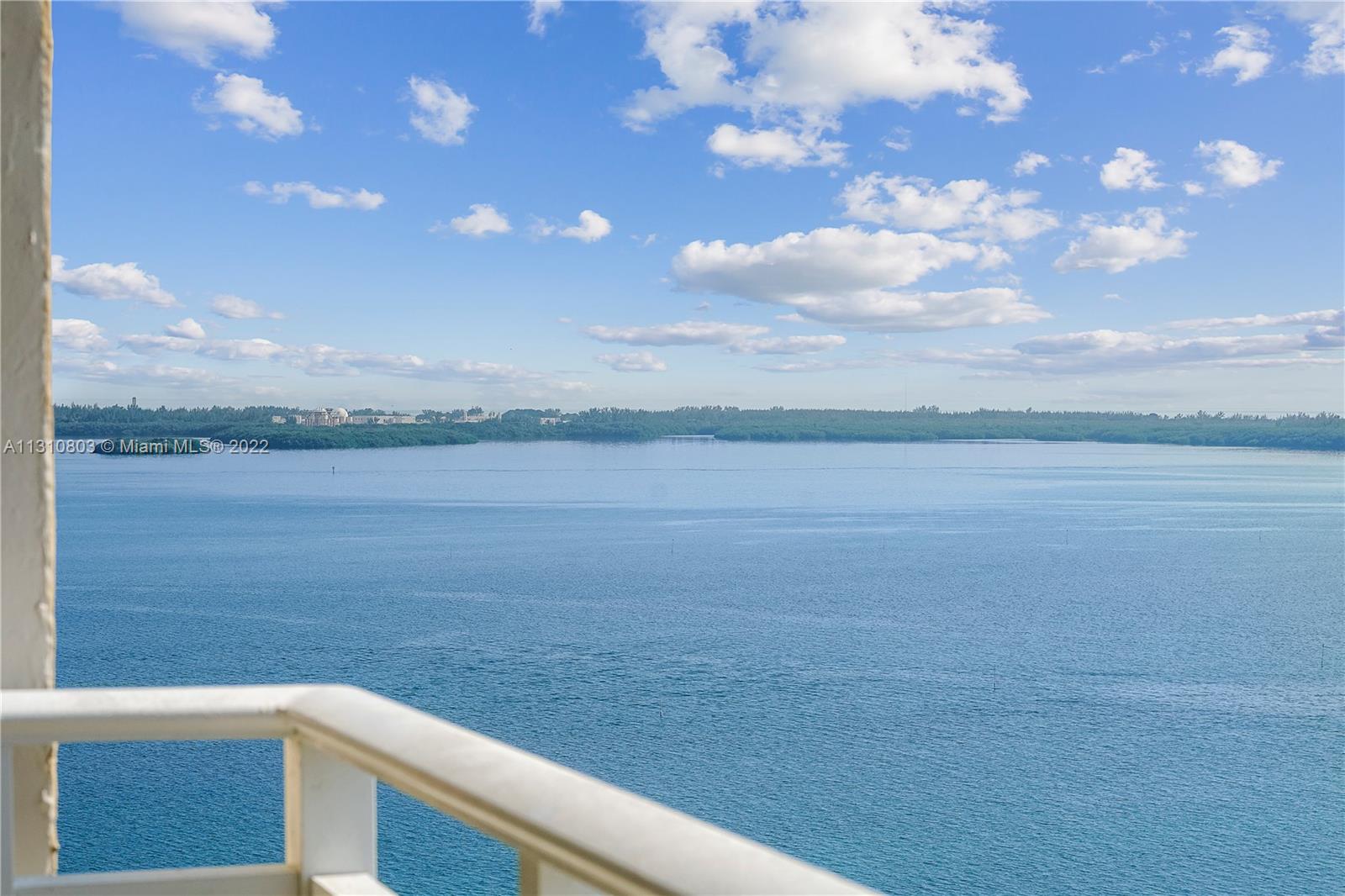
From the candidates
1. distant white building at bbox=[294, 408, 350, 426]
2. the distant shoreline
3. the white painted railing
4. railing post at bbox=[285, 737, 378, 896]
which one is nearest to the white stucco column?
the white painted railing

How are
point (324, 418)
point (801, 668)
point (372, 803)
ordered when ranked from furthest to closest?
1. point (324, 418)
2. point (801, 668)
3. point (372, 803)

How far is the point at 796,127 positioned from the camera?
10225cm

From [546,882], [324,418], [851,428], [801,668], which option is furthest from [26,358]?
[851,428]

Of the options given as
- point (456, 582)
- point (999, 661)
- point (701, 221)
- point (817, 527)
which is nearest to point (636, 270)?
point (701, 221)

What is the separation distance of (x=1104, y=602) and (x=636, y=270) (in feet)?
221

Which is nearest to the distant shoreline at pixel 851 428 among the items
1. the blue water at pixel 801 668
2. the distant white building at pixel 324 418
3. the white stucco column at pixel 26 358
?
the distant white building at pixel 324 418

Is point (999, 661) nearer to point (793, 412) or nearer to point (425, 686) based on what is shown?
point (425, 686)

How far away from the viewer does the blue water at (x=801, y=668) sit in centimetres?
2736

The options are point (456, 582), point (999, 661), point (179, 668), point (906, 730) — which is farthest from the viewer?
point (456, 582)

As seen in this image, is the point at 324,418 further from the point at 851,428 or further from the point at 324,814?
the point at 324,814

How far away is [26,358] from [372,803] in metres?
0.67

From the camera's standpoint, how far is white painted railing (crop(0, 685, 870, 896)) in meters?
0.53

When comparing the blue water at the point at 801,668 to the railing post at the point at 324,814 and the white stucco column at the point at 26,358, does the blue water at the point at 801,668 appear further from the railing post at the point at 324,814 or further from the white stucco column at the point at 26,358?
the railing post at the point at 324,814

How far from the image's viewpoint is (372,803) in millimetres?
882
